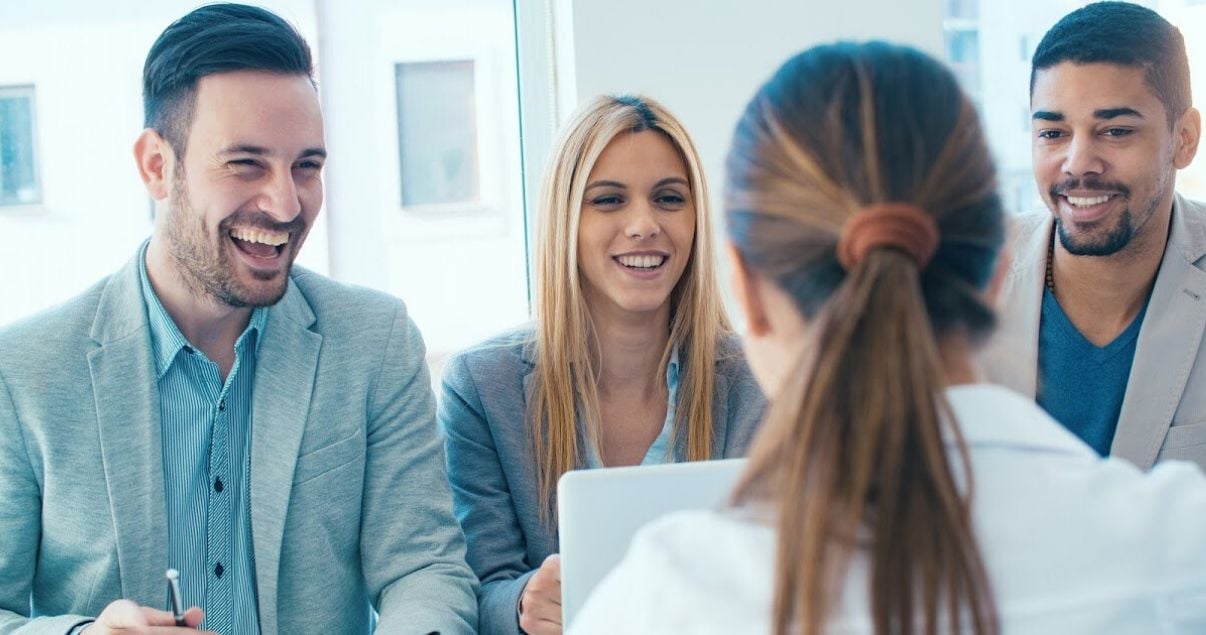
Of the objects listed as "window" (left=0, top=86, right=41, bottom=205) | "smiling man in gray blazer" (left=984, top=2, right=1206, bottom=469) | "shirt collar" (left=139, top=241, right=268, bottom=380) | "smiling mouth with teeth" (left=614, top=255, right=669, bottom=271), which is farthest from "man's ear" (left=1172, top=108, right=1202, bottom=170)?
"window" (left=0, top=86, right=41, bottom=205)

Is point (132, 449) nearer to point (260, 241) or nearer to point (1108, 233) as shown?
point (260, 241)

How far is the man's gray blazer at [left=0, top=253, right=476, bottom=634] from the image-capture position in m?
1.69

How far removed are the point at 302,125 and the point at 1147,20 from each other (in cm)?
164

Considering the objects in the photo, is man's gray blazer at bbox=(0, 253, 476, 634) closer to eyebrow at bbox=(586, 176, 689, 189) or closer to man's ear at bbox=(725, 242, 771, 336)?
eyebrow at bbox=(586, 176, 689, 189)

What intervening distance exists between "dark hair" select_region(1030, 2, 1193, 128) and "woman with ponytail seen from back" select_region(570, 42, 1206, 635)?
1.49 m

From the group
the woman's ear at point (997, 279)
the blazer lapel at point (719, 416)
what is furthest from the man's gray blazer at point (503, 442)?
the woman's ear at point (997, 279)

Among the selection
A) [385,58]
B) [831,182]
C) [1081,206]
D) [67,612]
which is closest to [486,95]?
[385,58]

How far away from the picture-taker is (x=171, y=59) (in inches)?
71.4

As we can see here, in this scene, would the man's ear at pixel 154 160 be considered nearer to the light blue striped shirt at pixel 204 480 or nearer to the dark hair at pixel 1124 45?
the light blue striped shirt at pixel 204 480

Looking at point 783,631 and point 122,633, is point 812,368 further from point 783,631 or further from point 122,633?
point 122,633

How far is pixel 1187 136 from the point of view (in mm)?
2371

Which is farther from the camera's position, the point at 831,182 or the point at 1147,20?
the point at 1147,20

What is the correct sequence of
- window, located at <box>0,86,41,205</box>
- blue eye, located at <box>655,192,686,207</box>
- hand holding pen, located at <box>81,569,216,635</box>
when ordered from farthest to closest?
window, located at <box>0,86,41,205</box>
blue eye, located at <box>655,192,686,207</box>
hand holding pen, located at <box>81,569,216,635</box>

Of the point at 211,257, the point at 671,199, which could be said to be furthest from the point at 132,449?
the point at 671,199
